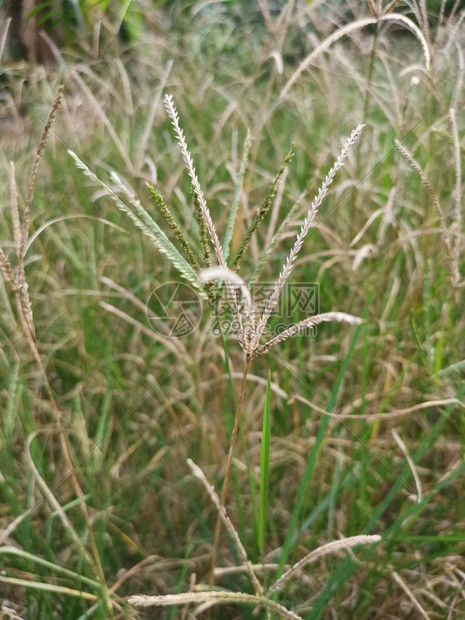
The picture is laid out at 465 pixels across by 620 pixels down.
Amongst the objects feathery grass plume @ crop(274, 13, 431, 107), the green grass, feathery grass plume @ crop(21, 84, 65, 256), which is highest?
feathery grass plume @ crop(274, 13, 431, 107)

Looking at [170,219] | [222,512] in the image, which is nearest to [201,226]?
[170,219]

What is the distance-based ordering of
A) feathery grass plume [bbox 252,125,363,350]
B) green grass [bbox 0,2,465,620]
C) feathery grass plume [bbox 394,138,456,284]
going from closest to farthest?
feathery grass plume [bbox 252,125,363,350] → feathery grass plume [bbox 394,138,456,284] → green grass [bbox 0,2,465,620]

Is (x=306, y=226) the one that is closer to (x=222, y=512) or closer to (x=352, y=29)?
(x=222, y=512)

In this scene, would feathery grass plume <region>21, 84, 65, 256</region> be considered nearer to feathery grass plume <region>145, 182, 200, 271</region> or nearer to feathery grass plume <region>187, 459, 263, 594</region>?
feathery grass plume <region>145, 182, 200, 271</region>

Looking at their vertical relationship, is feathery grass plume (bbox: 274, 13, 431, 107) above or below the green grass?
above

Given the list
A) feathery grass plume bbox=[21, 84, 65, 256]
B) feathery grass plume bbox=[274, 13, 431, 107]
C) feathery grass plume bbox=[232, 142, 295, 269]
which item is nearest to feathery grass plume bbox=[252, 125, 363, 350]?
feathery grass plume bbox=[232, 142, 295, 269]

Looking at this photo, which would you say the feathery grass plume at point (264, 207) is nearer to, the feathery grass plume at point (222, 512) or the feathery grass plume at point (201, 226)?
the feathery grass plume at point (201, 226)

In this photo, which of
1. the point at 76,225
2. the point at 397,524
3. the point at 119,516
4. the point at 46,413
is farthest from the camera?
the point at 76,225

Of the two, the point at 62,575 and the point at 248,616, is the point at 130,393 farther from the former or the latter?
the point at 248,616

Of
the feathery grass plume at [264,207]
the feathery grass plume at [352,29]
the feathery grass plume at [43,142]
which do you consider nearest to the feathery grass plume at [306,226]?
the feathery grass plume at [264,207]

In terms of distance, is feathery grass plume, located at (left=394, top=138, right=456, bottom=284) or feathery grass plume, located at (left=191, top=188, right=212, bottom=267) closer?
feathery grass plume, located at (left=191, top=188, right=212, bottom=267)

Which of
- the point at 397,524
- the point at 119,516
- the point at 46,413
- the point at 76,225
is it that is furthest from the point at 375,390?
the point at 76,225
